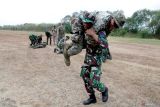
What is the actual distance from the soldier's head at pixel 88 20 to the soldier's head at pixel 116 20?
12.4 inches

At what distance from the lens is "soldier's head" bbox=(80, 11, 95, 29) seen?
6277 millimetres

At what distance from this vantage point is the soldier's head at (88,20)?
628 centimetres

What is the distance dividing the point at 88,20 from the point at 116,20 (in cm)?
49

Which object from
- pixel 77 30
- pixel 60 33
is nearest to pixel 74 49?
pixel 77 30

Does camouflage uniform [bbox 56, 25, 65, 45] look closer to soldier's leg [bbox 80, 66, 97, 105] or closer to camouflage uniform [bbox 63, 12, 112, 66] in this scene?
soldier's leg [bbox 80, 66, 97, 105]

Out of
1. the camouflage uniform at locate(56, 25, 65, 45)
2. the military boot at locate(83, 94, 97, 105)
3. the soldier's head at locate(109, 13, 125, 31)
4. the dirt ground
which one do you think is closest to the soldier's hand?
the soldier's head at locate(109, 13, 125, 31)

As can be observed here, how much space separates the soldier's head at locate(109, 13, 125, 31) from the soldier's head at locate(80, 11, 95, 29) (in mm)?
314

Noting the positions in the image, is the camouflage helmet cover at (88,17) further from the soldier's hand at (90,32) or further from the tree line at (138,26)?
the tree line at (138,26)

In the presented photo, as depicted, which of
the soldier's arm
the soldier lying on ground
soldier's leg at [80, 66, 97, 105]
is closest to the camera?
the soldier's arm

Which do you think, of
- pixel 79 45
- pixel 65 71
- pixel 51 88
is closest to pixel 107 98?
pixel 79 45

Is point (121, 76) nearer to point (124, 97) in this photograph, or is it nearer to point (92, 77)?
point (124, 97)

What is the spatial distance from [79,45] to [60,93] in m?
1.70

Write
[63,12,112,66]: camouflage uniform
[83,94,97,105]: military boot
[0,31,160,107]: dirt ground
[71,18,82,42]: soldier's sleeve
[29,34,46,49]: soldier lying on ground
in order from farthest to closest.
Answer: [29,34,46,49]: soldier lying on ground < [0,31,160,107]: dirt ground < [83,94,97,105]: military boot < [71,18,82,42]: soldier's sleeve < [63,12,112,66]: camouflage uniform

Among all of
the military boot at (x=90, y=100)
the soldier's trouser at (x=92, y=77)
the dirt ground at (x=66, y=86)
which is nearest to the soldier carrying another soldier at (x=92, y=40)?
the soldier's trouser at (x=92, y=77)
